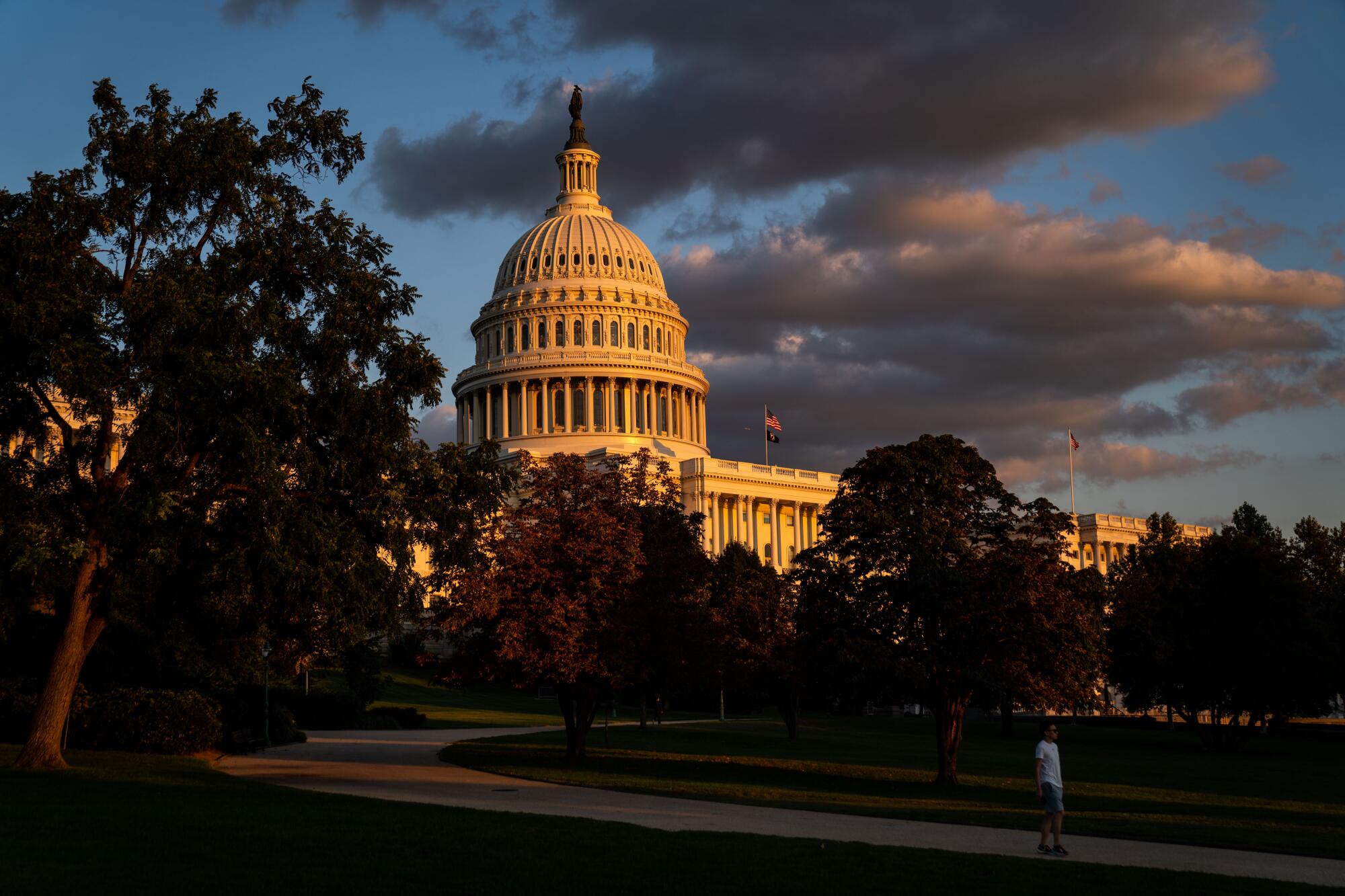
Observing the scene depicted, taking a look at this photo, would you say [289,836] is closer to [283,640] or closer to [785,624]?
[283,640]

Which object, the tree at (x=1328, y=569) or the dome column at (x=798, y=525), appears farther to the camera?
the dome column at (x=798, y=525)

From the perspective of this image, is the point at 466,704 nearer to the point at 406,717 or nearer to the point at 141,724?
the point at 406,717

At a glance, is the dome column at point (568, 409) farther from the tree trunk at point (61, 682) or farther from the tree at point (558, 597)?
the tree trunk at point (61, 682)

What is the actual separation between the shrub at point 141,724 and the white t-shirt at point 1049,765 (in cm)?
2683

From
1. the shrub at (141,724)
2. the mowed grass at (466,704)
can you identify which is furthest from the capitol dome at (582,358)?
the shrub at (141,724)

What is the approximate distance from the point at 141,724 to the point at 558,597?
1252 centimetres

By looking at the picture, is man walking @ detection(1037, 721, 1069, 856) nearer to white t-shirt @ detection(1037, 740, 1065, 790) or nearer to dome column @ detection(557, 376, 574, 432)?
white t-shirt @ detection(1037, 740, 1065, 790)

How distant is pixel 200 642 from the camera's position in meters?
41.9

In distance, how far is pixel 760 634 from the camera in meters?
60.8

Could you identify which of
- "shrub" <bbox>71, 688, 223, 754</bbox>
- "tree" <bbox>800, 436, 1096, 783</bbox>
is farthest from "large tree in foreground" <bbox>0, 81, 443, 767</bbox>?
"tree" <bbox>800, 436, 1096, 783</bbox>

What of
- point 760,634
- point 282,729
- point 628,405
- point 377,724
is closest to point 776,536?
point 628,405

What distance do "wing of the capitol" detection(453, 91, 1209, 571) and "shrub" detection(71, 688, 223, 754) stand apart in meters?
97.1

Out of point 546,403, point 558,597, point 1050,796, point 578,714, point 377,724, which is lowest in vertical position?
point 377,724

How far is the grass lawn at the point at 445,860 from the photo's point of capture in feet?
55.3
